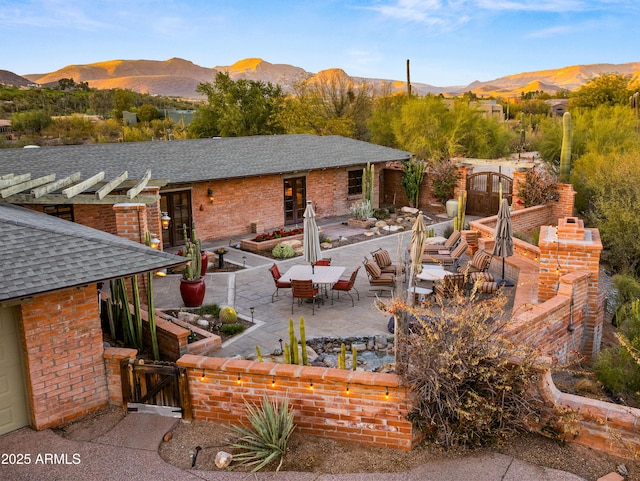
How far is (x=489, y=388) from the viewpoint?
6.15 metres

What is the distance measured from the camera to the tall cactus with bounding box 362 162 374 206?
22.7 metres

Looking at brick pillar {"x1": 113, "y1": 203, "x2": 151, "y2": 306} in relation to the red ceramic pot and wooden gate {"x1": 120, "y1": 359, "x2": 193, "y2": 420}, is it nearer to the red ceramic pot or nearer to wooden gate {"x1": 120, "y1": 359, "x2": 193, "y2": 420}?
the red ceramic pot

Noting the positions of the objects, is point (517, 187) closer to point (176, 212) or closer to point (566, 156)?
point (566, 156)

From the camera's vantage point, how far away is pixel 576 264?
9992 millimetres

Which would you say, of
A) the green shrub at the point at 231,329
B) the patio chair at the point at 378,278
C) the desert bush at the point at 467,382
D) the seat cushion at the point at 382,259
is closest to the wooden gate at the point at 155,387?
the desert bush at the point at 467,382

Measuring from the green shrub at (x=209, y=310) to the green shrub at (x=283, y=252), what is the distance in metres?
4.80

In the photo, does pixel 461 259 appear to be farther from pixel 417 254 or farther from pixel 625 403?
pixel 625 403

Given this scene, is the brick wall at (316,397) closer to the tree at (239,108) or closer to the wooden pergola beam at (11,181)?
the wooden pergola beam at (11,181)

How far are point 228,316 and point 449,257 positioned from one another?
580 cm

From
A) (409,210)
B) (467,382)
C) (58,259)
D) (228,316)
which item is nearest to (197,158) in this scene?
(409,210)

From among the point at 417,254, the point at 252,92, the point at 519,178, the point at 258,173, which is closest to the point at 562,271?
the point at 417,254

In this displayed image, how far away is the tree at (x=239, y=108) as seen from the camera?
140 feet

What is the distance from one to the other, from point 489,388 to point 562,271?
15.4 ft

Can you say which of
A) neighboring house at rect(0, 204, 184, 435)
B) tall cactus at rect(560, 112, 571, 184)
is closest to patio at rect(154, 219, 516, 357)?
neighboring house at rect(0, 204, 184, 435)
